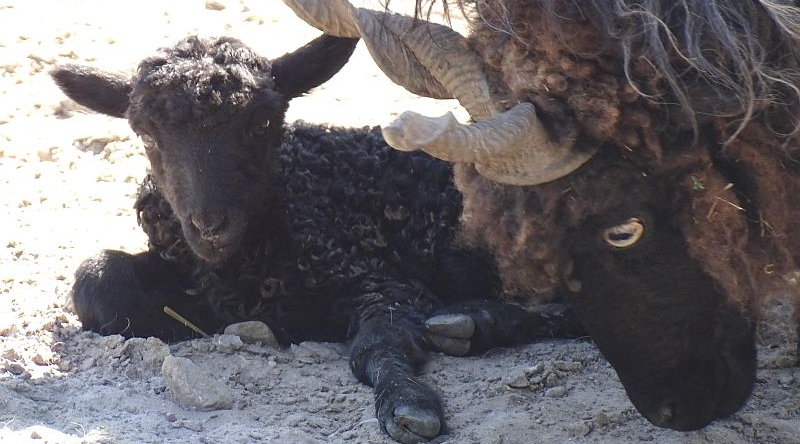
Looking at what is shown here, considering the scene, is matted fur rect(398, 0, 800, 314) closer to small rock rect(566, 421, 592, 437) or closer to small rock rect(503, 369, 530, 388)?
small rock rect(566, 421, 592, 437)

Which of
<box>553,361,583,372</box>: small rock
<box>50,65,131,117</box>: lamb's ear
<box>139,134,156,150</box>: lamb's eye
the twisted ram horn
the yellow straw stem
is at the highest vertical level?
the twisted ram horn

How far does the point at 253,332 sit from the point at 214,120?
3.76 feet

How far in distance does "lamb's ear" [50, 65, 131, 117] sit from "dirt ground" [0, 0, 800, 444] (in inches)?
38.6

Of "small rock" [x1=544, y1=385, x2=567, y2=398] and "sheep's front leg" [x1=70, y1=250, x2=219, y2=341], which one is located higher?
"small rock" [x1=544, y1=385, x2=567, y2=398]

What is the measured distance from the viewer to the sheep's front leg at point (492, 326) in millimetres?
6527

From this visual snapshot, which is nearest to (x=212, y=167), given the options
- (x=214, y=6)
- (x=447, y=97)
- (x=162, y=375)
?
(x=162, y=375)

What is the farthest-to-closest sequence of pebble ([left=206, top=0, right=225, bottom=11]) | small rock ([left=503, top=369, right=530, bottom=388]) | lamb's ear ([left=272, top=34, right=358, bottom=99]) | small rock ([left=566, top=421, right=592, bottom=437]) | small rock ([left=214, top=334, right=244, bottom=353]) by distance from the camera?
pebble ([left=206, top=0, right=225, bottom=11]) → lamb's ear ([left=272, top=34, right=358, bottom=99]) → small rock ([left=214, top=334, right=244, bottom=353]) → small rock ([left=503, top=369, right=530, bottom=388]) → small rock ([left=566, top=421, right=592, bottom=437])

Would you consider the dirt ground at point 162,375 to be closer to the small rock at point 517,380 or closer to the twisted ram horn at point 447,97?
the small rock at point 517,380

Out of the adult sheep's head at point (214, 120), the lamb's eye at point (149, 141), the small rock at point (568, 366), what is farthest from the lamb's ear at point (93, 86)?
the small rock at point (568, 366)

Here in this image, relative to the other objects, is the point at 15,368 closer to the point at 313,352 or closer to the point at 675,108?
the point at 313,352

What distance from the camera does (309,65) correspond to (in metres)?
7.01

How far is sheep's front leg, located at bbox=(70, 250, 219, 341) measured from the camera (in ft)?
21.9

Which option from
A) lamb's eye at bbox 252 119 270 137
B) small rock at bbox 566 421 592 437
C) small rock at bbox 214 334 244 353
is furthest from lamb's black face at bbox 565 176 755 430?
lamb's eye at bbox 252 119 270 137

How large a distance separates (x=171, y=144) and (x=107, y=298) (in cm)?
91
